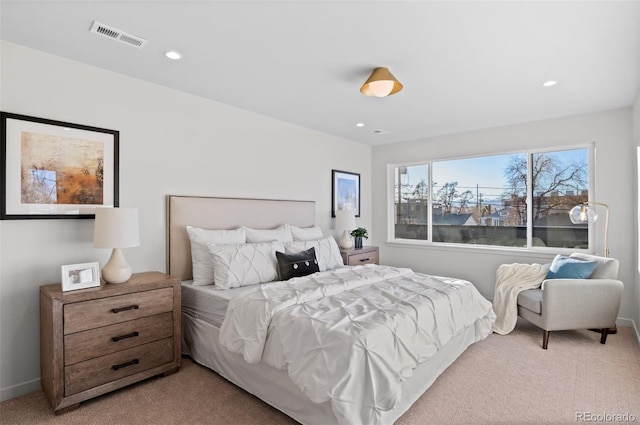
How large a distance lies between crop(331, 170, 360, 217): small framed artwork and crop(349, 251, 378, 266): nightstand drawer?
768 mm

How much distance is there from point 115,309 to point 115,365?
40 cm

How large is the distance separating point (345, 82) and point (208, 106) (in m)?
1.48

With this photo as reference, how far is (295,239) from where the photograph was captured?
411 cm

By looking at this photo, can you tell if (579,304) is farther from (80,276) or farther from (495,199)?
(80,276)

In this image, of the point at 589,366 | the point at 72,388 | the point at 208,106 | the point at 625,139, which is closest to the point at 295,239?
the point at 208,106

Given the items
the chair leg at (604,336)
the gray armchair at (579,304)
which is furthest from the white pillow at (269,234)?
the chair leg at (604,336)

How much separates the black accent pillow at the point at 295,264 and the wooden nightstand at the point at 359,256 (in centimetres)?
115

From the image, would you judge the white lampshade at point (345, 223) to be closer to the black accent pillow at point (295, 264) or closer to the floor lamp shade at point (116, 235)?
the black accent pillow at point (295, 264)

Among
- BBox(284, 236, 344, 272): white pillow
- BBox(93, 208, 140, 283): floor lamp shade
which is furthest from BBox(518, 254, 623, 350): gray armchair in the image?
BBox(93, 208, 140, 283): floor lamp shade

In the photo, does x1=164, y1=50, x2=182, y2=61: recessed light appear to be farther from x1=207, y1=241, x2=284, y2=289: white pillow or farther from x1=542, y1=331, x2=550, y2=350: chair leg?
x1=542, y1=331, x2=550, y2=350: chair leg

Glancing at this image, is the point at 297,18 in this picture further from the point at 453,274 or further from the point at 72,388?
the point at 453,274

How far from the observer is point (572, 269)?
11.2 ft

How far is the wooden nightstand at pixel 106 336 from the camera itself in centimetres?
217

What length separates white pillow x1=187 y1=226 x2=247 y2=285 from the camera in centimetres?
308
